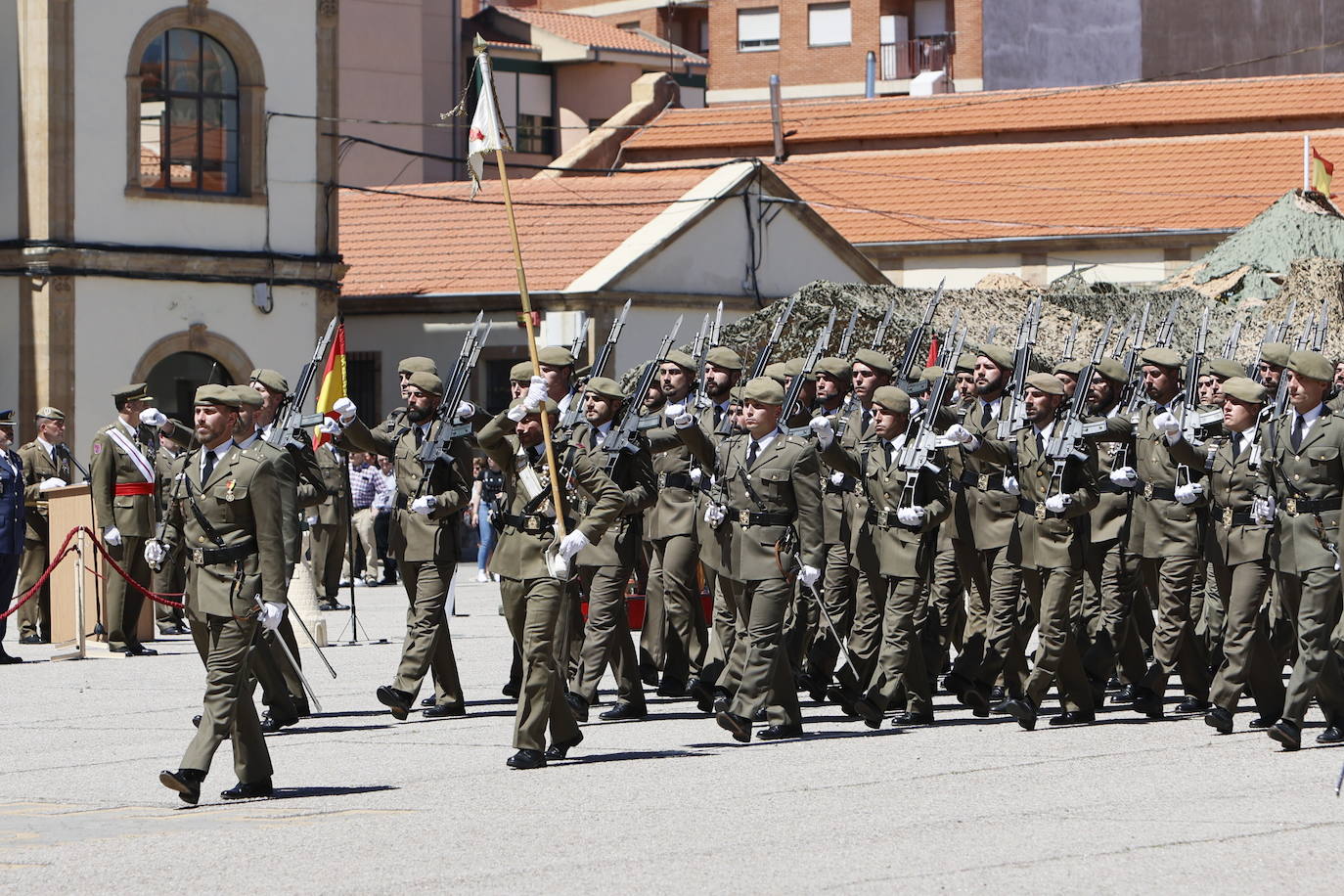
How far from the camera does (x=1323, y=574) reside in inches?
445

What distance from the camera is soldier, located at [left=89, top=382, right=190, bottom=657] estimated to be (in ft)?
57.1

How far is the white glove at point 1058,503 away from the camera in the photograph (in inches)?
490

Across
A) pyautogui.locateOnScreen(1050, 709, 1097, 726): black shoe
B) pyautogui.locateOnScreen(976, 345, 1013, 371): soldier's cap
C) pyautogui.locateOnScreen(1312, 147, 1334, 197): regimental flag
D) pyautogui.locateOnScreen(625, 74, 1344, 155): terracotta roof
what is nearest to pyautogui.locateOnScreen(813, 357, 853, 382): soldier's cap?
pyautogui.locateOnScreen(976, 345, 1013, 371): soldier's cap

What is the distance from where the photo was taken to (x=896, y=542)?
41.8 feet

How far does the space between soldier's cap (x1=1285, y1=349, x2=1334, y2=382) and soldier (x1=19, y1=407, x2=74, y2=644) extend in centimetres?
1039

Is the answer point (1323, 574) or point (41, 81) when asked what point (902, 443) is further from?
point (41, 81)

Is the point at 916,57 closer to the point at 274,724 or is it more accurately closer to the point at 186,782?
the point at 274,724

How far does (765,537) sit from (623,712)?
1.58 metres

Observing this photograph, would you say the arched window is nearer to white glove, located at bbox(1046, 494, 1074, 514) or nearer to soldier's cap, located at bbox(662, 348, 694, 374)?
soldier's cap, located at bbox(662, 348, 694, 374)

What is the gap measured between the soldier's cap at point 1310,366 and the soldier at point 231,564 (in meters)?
4.83

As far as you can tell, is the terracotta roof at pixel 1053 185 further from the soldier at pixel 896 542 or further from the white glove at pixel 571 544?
the white glove at pixel 571 544

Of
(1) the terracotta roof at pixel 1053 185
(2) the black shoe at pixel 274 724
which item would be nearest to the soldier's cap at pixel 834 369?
(2) the black shoe at pixel 274 724

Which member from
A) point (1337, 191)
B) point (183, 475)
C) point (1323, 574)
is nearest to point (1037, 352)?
point (1323, 574)

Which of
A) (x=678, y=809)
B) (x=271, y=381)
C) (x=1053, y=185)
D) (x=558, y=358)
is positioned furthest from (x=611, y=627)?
(x=1053, y=185)
